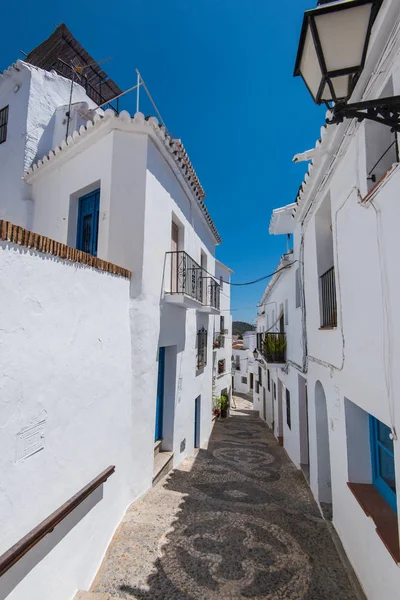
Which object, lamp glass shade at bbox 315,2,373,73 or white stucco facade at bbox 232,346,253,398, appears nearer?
lamp glass shade at bbox 315,2,373,73

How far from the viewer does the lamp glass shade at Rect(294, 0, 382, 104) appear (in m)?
1.70

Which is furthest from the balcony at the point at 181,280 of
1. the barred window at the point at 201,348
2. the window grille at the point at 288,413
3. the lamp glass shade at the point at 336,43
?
the window grille at the point at 288,413

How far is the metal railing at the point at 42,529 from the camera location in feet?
7.66

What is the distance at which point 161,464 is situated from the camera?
6387 millimetres

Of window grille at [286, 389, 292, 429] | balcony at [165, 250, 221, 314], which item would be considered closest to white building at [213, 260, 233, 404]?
window grille at [286, 389, 292, 429]

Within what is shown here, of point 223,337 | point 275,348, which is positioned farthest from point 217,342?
point 275,348

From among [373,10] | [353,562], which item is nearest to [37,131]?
[373,10]

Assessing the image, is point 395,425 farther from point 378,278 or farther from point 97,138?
point 97,138

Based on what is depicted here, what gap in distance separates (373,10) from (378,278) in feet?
6.87

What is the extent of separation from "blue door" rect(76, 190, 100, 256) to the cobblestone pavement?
4.67 metres

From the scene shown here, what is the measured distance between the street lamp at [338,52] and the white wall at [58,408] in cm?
247

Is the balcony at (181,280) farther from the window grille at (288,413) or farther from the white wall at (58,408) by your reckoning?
the window grille at (288,413)

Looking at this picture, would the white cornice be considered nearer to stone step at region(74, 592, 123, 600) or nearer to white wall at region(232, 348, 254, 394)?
stone step at region(74, 592, 123, 600)

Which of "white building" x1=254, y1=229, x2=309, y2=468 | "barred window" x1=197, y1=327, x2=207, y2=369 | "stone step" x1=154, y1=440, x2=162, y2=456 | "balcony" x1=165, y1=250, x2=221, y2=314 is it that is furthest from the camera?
"barred window" x1=197, y1=327, x2=207, y2=369
